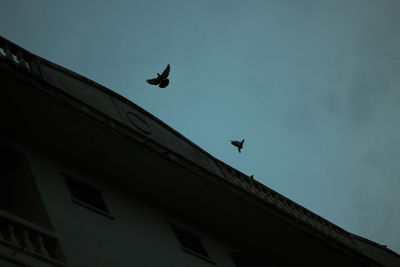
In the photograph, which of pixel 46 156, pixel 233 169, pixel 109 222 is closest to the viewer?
pixel 109 222

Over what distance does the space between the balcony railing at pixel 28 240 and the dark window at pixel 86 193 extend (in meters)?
2.76

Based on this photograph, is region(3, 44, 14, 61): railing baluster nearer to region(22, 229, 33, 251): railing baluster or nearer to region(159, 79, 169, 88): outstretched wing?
region(22, 229, 33, 251): railing baluster

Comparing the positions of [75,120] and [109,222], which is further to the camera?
[75,120]

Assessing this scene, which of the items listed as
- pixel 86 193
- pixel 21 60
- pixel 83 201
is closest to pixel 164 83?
pixel 21 60

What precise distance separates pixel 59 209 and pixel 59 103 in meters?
3.04

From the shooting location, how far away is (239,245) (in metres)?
18.5

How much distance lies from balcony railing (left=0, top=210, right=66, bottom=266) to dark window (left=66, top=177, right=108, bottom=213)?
2758 mm

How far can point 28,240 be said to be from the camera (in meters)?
10.6

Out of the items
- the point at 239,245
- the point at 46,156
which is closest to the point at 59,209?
the point at 46,156

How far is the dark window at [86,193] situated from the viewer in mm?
14352

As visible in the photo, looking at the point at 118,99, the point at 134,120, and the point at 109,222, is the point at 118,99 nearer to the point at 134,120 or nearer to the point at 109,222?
the point at 134,120

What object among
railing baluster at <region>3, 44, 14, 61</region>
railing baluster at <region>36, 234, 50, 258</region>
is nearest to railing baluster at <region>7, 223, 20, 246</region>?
railing baluster at <region>36, 234, 50, 258</region>

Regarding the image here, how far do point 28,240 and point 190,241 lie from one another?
6764mm

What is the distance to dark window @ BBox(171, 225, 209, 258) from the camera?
1633 cm
